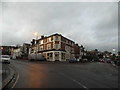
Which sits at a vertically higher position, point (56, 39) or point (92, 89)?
point (56, 39)

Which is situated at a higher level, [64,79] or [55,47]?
[55,47]

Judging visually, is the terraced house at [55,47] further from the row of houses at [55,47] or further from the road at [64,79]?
the road at [64,79]

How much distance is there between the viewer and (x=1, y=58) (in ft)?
117

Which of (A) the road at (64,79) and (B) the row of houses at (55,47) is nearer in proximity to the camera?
(A) the road at (64,79)

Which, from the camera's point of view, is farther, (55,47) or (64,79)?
(55,47)

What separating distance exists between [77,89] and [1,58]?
27.5 meters

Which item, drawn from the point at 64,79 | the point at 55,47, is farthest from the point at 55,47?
the point at 64,79

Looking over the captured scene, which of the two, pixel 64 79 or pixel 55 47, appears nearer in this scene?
pixel 64 79

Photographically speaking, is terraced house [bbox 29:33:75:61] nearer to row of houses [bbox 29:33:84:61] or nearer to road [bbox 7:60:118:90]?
row of houses [bbox 29:33:84:61]

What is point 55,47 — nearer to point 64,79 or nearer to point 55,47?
point 55,47

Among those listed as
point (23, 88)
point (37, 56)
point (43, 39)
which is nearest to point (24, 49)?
point (43, 39)

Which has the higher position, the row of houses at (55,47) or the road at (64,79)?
the row of houses at (55,47)

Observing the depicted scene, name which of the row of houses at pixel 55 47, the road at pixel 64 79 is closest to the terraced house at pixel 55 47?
the row of houses at pixel 55 47

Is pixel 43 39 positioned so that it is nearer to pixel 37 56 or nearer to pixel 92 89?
pixel 37 56
